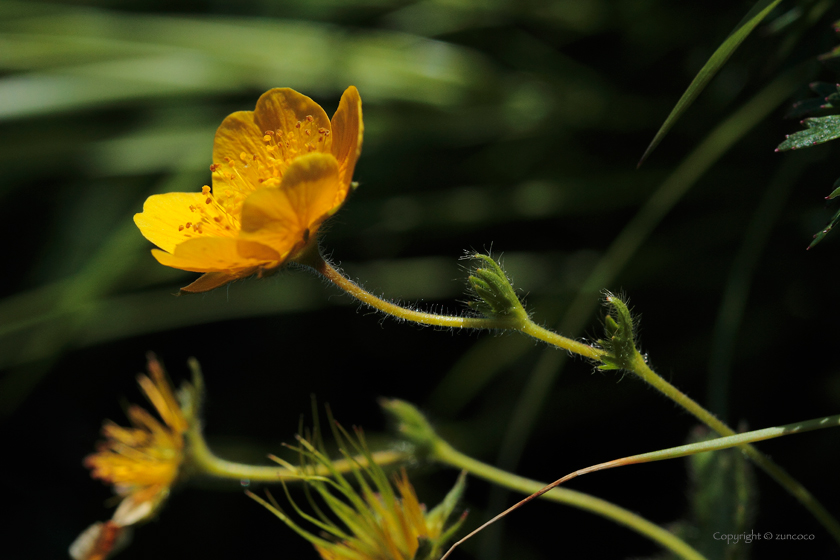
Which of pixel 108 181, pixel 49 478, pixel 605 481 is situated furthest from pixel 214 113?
pixel 605 481

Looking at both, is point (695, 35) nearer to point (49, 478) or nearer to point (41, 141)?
point (41, 141)

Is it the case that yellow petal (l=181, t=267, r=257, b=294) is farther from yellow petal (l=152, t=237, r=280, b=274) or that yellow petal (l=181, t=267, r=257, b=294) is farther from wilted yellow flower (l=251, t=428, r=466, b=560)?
wilted yellow flower (l=251, t=428, r=466, b=560)

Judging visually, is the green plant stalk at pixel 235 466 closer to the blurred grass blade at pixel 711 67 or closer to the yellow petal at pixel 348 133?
the yellow petal at pixel 348 133

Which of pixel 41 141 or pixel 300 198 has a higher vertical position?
pixel 300 198

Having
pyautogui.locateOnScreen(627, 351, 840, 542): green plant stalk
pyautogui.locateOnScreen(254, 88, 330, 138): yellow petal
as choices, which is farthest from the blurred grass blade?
pyautogui.locateOnScreen(254, 88, 330, 138): yellow petal

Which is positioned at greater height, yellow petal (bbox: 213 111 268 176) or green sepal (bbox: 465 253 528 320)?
yellow petal (bbox: 213 111 268 176)
